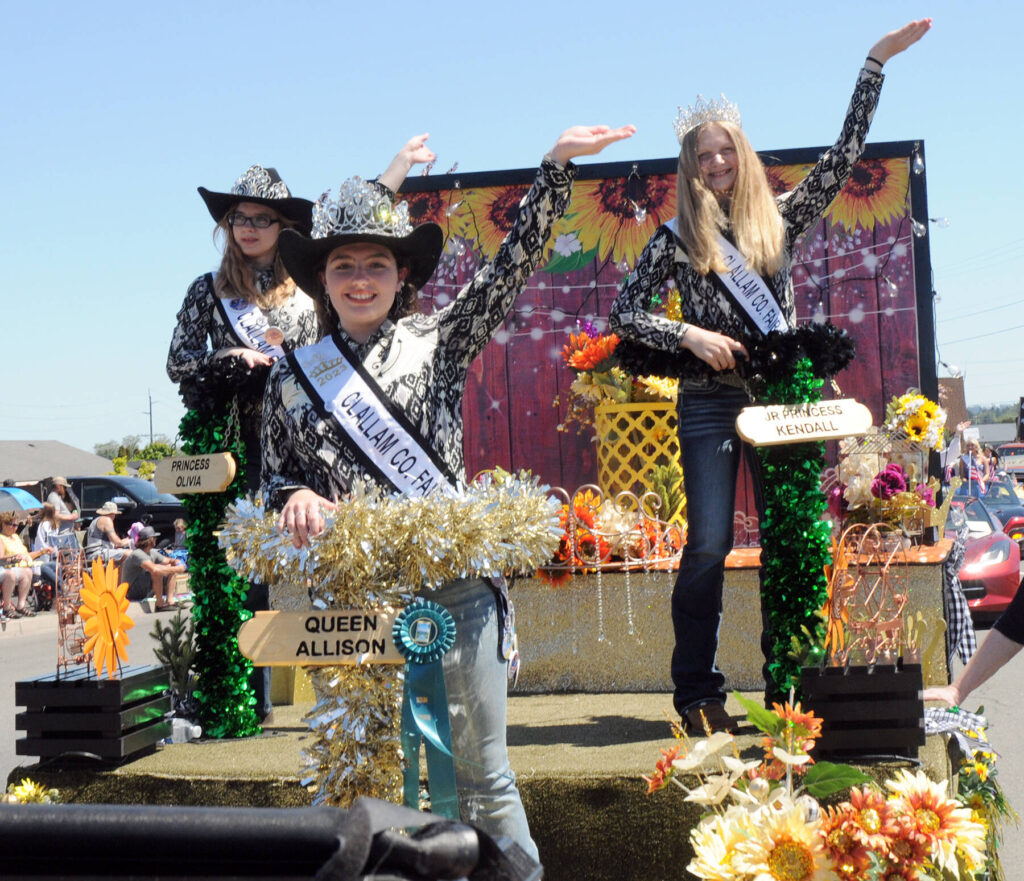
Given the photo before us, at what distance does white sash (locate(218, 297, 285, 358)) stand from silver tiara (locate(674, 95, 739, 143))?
153 centimetres

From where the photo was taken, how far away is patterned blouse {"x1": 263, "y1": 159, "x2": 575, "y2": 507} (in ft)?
8.62

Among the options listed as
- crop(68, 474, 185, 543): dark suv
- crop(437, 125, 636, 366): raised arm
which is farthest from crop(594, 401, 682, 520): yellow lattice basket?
crop(68, 474, 185, 543): dark suv

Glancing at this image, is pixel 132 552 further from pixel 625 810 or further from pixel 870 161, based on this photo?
pixel 625 810

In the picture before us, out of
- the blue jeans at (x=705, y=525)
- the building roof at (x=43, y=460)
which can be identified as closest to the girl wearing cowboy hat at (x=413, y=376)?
the blue jeans at (x=705, y=525)

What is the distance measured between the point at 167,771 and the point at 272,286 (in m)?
1.64

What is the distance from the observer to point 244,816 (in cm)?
81

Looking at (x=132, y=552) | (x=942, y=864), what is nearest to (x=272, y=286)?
(x=942, y=864)

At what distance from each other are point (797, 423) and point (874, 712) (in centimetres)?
86

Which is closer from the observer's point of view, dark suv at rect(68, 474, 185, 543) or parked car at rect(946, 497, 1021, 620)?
parked car at rect(946, 497, 1021, 620)

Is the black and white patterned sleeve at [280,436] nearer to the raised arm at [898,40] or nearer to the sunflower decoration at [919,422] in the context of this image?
the raised arm at [898,40]

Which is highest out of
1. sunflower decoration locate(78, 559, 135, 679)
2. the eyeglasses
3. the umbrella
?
the eyeglasses

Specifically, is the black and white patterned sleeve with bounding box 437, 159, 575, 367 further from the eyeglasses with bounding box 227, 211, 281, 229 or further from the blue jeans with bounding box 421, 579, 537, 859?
the eyeglasses with bounding box 227, 211, 281, 229

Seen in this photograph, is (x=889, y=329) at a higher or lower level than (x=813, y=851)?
higher

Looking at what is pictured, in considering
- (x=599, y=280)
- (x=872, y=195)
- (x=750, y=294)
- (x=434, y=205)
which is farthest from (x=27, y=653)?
(x=750, y=294)
